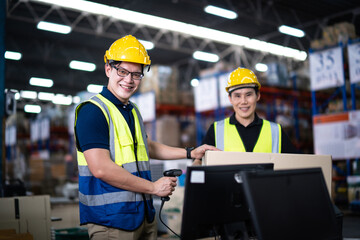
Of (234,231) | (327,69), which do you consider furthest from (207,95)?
(234,231)

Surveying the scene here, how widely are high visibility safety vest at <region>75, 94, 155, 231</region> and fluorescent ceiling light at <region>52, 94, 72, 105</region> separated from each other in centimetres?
2231

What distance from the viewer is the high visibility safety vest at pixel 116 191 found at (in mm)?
2146

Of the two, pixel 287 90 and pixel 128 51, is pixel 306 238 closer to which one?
pixel 128 51

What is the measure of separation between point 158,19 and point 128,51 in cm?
905

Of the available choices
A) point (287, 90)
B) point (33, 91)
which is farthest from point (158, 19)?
point (33, 91)

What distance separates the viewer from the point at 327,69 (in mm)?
8844

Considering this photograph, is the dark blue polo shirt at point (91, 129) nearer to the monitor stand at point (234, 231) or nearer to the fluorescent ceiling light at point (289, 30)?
the monitor stand at point (234, 231)

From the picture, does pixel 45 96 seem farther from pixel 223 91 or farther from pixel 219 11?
pixel 223 91

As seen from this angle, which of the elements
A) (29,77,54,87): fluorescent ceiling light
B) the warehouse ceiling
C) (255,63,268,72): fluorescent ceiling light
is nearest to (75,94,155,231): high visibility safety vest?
the warehouse ceiling

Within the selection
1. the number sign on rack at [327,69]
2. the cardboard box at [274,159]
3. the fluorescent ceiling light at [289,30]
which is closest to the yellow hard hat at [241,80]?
the cardboard box at [274,159]

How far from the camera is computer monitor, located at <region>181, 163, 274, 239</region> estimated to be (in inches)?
71.8

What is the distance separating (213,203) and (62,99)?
23.3 m

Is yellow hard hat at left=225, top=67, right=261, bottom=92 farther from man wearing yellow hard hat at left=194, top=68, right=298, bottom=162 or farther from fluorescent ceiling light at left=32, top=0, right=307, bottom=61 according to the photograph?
fluorescent ceiling light at left=32, top=0, right=307, bottom=61

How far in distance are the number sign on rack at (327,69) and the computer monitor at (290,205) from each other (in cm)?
738
